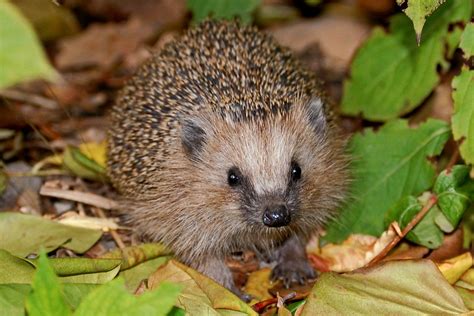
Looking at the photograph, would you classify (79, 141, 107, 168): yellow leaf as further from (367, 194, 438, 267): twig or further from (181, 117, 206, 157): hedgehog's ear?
(367, 194, 438, 267): twig

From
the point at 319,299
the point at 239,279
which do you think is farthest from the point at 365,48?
the point at 319,299

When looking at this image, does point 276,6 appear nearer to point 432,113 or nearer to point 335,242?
point 432,113

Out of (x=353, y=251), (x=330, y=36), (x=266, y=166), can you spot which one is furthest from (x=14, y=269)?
(x=330, y=36)

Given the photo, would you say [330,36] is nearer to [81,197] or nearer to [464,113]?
[81,197]

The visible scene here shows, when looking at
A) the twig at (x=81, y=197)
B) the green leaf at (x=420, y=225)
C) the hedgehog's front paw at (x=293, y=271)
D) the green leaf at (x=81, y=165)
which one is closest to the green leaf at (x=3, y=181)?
the twig at (x=81, y=197)

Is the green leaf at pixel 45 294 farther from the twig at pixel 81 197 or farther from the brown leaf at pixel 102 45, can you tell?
the brown leaf at pixel 102 45

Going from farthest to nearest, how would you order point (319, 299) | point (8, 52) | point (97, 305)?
point (319, 299) < point (97, 305) < point (8, 52)
